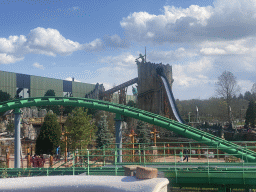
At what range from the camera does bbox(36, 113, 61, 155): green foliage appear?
24.9m

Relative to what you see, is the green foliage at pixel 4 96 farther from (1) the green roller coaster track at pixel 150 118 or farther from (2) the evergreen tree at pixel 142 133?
(1) the green roller coaster track at pixel 150 118

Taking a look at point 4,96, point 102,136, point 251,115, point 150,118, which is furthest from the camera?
point 4,96

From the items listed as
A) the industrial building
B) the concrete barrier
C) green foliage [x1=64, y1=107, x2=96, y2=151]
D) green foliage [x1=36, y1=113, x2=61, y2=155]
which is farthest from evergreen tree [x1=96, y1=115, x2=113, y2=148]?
the industrial building

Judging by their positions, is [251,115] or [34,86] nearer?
[251,115]

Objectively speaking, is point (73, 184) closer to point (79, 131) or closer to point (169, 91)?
point (79, 131)

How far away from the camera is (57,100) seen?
17875 mm

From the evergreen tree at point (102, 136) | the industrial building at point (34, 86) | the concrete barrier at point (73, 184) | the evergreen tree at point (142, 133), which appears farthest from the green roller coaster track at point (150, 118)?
the industrial building at point (34, 86)

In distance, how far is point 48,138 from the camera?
983 inches

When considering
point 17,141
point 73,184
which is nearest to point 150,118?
point 17,141

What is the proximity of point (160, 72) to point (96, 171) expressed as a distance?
1128 inches

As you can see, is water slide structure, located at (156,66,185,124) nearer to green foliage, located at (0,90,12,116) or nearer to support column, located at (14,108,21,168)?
support column, located at (14,108,21,168)

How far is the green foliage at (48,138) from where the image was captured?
81.8 ft

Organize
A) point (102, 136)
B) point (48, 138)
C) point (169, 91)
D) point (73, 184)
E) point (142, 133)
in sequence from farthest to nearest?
point (169, 91) < point (142, 133) < point (102, 136) < point (48, 138) < point (73, 184)

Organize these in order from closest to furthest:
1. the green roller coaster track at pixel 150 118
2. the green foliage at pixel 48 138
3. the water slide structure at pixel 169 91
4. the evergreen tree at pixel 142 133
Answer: the green roller coaster track at pixel 150 118
the green foliage at pixel 48 138
the evergreen tree at pixel 142 133
the water slide structure at pixel 169 91
